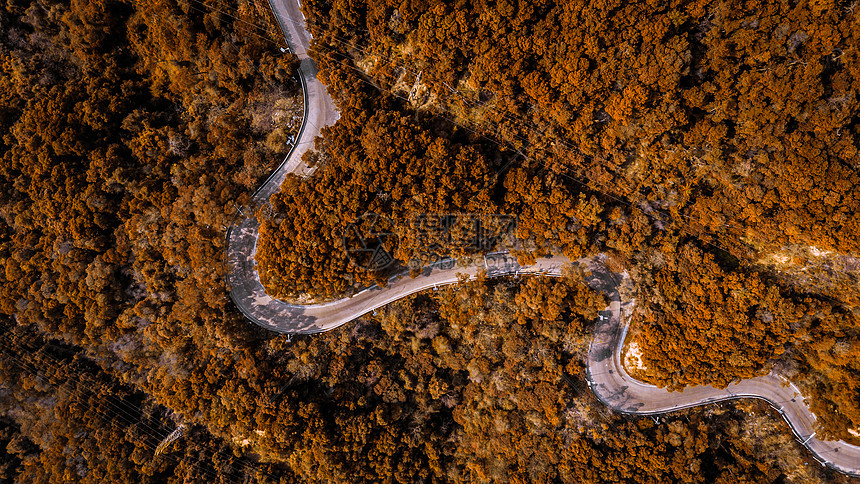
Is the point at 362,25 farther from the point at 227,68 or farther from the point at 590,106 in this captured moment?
the point at 590,106

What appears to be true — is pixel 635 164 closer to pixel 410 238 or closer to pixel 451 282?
pixel 451 282

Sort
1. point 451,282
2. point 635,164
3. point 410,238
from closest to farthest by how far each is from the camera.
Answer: point 635,164 → point 410,238 → point 451,282

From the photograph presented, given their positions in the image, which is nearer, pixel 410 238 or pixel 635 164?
pixel 635 164

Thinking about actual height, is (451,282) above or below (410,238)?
below

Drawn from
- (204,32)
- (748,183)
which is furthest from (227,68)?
(748,183)

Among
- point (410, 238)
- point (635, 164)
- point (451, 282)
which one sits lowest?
point (451, 282)

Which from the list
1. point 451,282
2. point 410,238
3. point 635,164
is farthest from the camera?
point 451,282

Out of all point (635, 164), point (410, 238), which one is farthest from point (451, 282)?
point (635, 164)
